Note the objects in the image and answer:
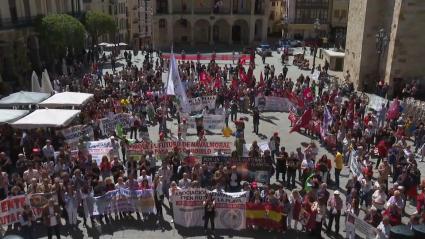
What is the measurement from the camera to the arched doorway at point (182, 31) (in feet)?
227

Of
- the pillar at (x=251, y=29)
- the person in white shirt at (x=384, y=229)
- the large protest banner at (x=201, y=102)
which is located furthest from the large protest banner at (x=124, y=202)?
the pillar at (x=251, y=29)

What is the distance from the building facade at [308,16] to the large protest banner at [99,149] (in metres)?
56.8

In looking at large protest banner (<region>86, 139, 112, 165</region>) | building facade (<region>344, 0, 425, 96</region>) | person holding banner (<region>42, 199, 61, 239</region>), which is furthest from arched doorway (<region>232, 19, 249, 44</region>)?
person holding banner (<region>42, 199, 61, 239</region>)

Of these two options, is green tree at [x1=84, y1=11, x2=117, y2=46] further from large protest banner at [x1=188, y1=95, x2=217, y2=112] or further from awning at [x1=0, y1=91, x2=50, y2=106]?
awning at [x1=0, y1=91, x2=50, y2=106]

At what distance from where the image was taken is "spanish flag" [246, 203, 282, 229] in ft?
43.1

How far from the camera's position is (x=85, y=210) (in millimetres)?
13562

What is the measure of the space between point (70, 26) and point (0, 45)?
551 centimetres

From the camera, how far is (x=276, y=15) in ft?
277

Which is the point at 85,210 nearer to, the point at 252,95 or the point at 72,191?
the point at 72,191

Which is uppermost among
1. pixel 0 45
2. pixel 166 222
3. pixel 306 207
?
pixel 0 45

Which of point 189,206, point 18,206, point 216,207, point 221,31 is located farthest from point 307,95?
point 221,31

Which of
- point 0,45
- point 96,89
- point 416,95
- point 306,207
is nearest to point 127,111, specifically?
point 96,89

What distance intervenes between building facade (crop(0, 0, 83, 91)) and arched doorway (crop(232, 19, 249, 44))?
34649 millimetres

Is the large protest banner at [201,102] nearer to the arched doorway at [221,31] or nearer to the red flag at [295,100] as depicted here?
the red flag at [295,100]
